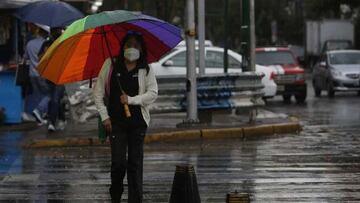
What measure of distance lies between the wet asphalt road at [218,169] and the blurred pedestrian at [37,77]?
89cm

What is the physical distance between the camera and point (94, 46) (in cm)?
840

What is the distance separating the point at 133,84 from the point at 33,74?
26.2 ft

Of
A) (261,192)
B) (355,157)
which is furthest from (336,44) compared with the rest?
(261,192)

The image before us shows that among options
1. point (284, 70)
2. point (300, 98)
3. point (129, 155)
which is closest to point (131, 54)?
point (129, 155)

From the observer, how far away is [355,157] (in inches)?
476

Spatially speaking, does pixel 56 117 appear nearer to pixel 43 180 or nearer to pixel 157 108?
pixel 157 108

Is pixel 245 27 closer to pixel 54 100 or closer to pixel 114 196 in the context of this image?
pixel 54 100

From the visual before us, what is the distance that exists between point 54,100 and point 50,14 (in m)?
1.60

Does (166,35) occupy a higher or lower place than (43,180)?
higher

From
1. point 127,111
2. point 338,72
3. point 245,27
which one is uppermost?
point 245,27

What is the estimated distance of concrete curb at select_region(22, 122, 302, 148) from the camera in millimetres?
13586

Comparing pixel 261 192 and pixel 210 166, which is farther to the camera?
pixel 210 166

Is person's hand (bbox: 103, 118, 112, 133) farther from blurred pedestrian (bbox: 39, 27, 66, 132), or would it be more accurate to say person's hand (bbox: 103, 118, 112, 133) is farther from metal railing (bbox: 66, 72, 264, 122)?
metal railing (bbox: 66, 72, 264, 122)

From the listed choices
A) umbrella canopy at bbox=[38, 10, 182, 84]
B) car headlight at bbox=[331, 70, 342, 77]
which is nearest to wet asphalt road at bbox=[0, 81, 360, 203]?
umbrella canopy at bbox=[38, 10, 182, 84]
